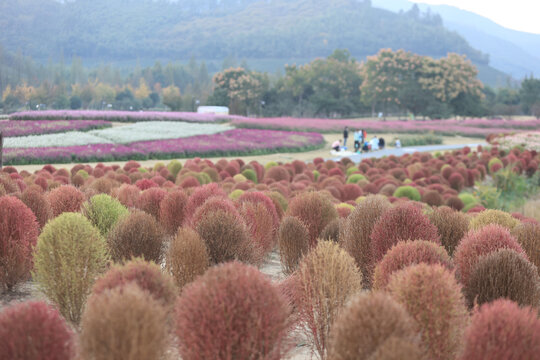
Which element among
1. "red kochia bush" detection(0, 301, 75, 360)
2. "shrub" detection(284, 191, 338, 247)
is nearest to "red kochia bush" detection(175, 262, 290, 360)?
"red kochia bush" detection(0, 301, 75, 360)

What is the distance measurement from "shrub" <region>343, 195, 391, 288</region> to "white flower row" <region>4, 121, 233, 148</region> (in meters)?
21.5

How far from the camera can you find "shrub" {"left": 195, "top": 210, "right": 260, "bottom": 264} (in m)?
3.34

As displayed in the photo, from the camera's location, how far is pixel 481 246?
10.6ft

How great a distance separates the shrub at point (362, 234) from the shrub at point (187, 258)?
131 cm

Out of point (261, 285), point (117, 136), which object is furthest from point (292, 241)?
point (117, 136)

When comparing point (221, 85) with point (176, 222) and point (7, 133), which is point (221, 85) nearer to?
point (7, 133)

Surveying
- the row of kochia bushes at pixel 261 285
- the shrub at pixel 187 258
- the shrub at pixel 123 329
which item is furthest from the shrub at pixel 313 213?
the shrub at pixel 123 329

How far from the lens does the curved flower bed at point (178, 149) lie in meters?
20.4

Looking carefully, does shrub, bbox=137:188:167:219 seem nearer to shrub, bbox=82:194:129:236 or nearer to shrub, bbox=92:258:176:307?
shrub, bbox=82:194:129:236

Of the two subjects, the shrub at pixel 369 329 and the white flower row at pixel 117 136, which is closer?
the shrub at pixel 369 329

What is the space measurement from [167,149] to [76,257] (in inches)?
852

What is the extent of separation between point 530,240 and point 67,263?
3166 mm

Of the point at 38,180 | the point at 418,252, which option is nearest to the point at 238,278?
the point at 418,252

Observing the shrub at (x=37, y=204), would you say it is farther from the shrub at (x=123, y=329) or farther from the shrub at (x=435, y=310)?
the shrub at (x=435, y=310)
